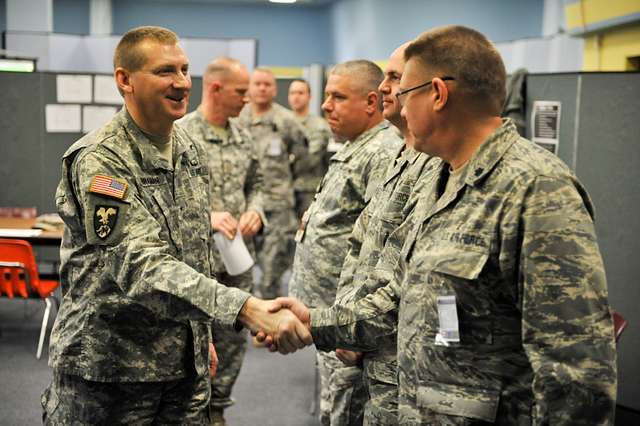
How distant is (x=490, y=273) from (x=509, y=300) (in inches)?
2.6

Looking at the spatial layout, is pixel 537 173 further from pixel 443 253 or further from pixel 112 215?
Answer: pixel 112 215

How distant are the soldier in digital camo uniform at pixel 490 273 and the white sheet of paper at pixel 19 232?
363 centimetres

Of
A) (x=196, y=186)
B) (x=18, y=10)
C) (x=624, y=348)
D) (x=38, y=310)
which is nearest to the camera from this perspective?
(x=196, y=186)

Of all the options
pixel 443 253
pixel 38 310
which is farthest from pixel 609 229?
pixel 38 310

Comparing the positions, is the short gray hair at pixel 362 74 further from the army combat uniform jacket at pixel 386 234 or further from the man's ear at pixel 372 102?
the army combat uniform jacket at pixel 386 234

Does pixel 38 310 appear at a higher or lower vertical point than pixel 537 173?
lower

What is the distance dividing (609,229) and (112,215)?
2795 millimetres

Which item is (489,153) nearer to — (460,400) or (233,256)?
(460,400)

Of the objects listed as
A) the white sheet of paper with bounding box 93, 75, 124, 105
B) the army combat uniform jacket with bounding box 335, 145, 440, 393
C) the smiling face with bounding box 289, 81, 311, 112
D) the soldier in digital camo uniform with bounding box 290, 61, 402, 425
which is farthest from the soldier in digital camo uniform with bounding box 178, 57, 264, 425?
the smiling face with bounding box 289, 81, 311, 112

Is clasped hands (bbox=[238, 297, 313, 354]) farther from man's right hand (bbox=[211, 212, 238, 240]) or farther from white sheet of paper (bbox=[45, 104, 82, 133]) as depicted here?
white sheet of paper (bbox=[45, 104, 82, 133])

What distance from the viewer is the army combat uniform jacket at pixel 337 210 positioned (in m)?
2.92

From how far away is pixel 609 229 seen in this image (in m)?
3.88

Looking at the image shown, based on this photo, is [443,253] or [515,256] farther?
[443,253]

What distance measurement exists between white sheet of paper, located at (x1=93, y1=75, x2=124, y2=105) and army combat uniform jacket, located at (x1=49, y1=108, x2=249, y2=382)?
4.39 metres
